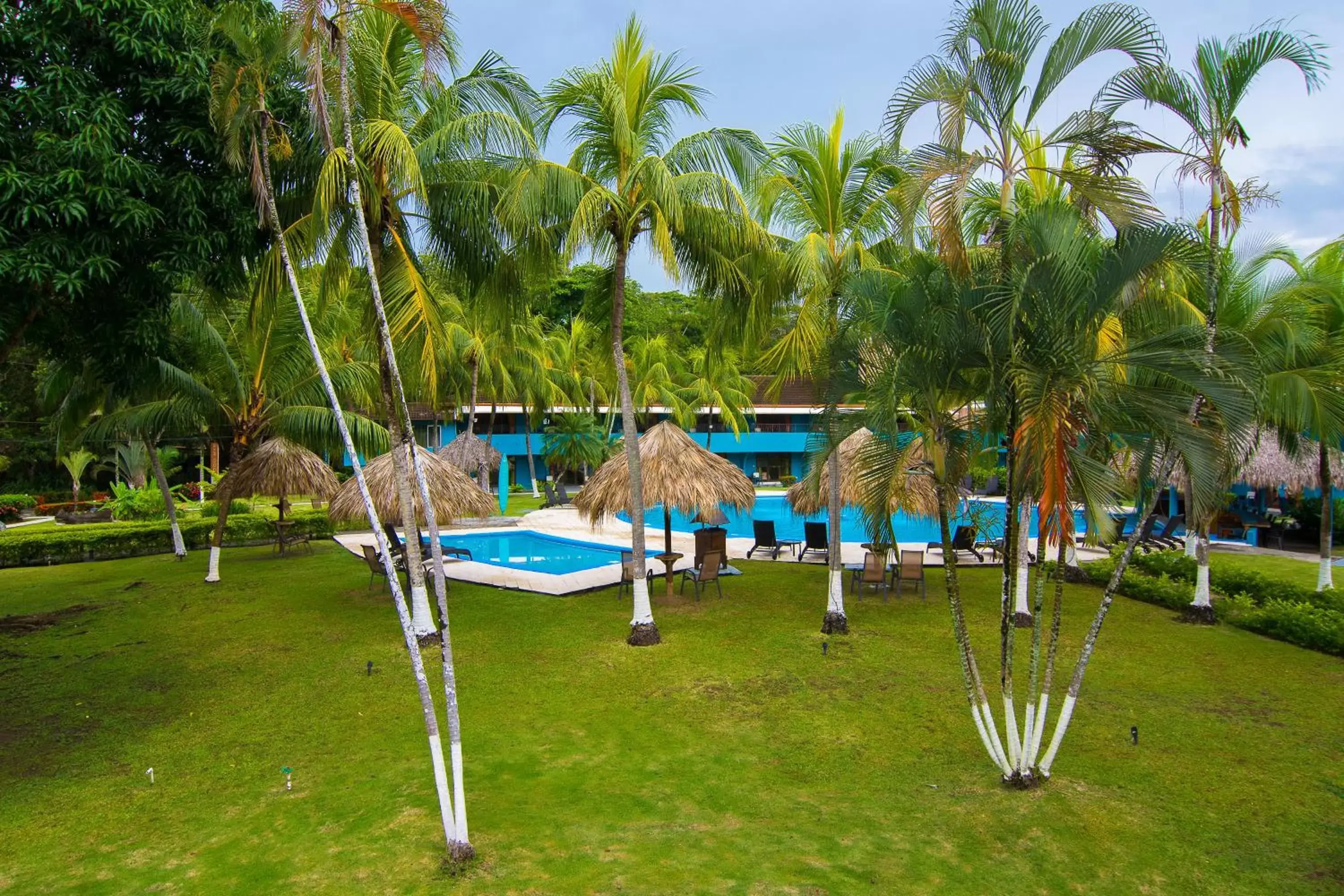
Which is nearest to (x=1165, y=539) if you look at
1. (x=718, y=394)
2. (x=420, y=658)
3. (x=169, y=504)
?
(x=420, y=658)

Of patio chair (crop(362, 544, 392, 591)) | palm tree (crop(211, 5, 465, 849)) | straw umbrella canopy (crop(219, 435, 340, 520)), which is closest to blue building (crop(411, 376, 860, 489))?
straw umbrella canopy (crop(219, 435, 340, 520))

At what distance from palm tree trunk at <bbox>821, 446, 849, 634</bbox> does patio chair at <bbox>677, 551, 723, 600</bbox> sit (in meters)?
2.12

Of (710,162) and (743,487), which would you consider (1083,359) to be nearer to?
(710,162)

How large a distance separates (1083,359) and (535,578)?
10089 mm

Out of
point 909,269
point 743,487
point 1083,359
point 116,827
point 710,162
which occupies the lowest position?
point 116,827

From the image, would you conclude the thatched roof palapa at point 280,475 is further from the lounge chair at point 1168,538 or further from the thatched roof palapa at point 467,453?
the lounge chair at point 1168,538

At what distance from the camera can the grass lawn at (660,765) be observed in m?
4.82

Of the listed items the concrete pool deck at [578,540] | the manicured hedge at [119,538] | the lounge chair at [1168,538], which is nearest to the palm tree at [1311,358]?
the lounge chair at [1168,538]

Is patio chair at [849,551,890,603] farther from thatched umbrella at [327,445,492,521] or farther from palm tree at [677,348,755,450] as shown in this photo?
palm tree at [677,348,755,450]

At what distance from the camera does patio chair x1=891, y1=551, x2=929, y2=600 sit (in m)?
12.3

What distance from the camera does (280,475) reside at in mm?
15336

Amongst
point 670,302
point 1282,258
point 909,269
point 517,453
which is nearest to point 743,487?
point 909,269

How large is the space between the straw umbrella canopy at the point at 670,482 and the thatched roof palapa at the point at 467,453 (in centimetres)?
1194

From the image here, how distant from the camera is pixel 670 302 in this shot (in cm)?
4531
